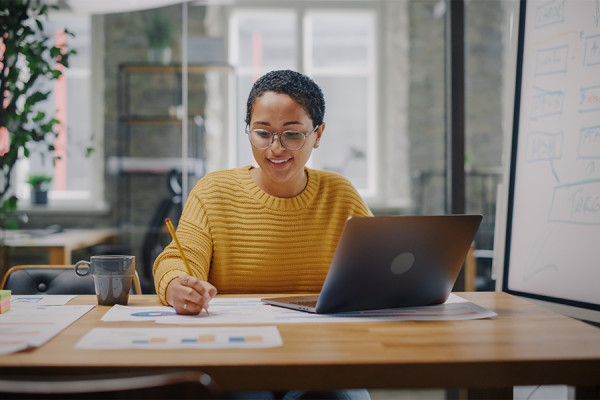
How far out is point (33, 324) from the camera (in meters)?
1.00

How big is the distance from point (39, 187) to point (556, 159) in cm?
328

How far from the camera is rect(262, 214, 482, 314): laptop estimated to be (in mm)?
1024

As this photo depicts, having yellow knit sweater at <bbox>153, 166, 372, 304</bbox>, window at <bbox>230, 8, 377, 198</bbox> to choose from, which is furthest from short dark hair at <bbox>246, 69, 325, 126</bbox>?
window at <bbox>230, 8, 377, 198</bbox>

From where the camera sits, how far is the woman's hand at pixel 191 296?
42.8 inches

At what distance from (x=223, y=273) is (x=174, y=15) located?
10.7 feet

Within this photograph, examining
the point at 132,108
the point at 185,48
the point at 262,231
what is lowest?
the point at 262,231

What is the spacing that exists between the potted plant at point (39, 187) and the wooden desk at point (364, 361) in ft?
10.3

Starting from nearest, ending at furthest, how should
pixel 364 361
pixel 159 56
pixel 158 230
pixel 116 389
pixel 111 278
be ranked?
pixel 116 389 < pixel 364 361 < pixel 111 278 < pixel 158 230 < pixel 159 56

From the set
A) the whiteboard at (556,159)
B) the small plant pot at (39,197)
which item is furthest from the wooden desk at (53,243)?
the whiteboard at (556,159)

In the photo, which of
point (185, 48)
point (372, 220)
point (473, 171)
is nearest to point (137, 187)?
point (185, 48)

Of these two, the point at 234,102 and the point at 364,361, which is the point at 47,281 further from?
the point at 234,102

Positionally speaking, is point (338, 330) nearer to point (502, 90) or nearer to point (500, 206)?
point (500, 206)

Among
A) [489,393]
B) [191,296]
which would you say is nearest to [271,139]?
[191,296]

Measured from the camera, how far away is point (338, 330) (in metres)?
0.98
